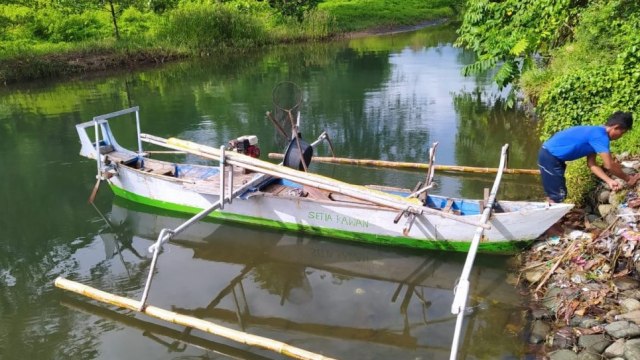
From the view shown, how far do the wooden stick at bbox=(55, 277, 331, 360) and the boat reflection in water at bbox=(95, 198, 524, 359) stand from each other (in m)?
0.62

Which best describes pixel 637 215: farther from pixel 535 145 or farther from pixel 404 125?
pixel 404 125

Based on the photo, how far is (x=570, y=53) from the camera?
10.8 meters

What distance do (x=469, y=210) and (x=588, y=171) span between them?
1809mm

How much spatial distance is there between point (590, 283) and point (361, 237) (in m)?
3.36

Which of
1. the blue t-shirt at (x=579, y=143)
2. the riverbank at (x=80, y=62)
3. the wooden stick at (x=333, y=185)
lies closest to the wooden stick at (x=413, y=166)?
the blue t-shirt at (x=579, y=143)

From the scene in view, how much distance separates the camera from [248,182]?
8.41m

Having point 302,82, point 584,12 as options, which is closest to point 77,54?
point 302,82

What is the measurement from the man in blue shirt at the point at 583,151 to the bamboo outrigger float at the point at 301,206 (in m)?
0.48

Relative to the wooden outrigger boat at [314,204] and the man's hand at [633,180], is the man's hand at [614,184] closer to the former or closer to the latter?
the man's hand at [633,180]

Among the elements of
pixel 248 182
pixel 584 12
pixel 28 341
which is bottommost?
pixel 28 341

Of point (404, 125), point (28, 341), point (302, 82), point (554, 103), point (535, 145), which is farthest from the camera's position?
point (302, 82)

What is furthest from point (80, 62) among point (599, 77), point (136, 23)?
point (599, 77)

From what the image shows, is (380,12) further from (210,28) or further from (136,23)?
(136,23)

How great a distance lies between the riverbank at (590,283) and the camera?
522cm
